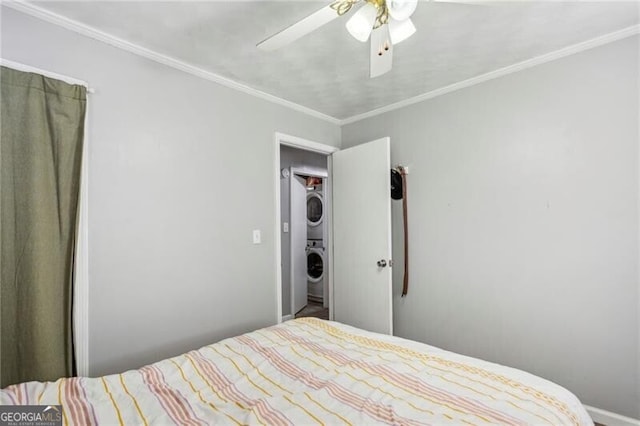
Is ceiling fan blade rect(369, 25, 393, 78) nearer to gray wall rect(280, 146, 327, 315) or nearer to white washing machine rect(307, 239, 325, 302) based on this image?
gray wall rect(280, 146, 327, 315)

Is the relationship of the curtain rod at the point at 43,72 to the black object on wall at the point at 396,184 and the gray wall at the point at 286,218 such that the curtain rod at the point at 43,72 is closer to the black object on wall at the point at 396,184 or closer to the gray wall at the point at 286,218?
the black object on wall at the point at 396,184

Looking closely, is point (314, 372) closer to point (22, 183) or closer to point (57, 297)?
point (57, 297)

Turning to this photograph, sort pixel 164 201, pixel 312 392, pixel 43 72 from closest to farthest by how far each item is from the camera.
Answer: pixel 312 392 < pixel 43 72 < pixel 164 201

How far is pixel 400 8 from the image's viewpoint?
125cm

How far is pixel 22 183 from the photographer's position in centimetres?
159

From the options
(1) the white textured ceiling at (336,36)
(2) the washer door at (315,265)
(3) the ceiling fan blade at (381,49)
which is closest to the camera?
(3) the ceiling fan blade at (381,49)

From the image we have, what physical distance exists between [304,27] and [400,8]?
411 millimetres

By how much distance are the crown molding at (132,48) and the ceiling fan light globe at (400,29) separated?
1542 millimetres

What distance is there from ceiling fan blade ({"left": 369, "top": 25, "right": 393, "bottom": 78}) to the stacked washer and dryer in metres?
3.69

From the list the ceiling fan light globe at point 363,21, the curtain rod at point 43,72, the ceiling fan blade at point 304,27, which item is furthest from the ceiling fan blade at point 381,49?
the curtain rod at point 43,72

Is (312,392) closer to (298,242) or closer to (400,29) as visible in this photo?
(400,29)

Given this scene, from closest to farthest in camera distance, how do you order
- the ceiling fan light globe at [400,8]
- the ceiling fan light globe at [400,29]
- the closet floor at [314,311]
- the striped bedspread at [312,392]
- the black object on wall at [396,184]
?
the striped bedspread at [312,392] → the ceiling fan light globe at [400,8] → the ceiling fan light globe at [400,29] → the black object on wall at [396,184] → the closet floor at [314,311]

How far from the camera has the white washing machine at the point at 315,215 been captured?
5313 millimetres

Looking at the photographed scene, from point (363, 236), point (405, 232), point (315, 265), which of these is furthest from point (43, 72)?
point (315, 265)
